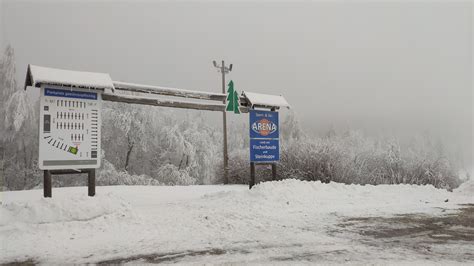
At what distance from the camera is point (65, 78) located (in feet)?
27.5

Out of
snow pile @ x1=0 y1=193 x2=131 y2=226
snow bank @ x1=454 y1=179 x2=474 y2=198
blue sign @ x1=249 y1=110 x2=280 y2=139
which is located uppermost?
blue sign @ x1=249 y1=110 x2=280 y2=139

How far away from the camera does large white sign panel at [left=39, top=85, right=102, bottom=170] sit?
811 cm

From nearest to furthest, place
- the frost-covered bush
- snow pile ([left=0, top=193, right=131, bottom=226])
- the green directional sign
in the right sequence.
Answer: snow pile ([left=0, top=193, right=131, bottom=226])
the green directional sign
the frost-covered bush

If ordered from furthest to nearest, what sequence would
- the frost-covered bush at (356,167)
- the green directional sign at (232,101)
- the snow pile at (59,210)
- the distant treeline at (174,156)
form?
the distant treeline at (174,156) → the frost-covered bush at (356,167) → the green directional sign at (232,101) → the snow pile at (59,210)

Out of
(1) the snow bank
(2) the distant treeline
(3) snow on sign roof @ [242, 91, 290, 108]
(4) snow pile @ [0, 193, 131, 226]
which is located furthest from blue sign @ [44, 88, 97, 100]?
(1) the snow bank

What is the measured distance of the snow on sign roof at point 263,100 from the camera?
12.1 metres

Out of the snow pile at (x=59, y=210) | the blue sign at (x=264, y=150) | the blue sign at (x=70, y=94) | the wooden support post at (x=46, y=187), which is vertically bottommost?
the snow pile at (x=59, y=210)

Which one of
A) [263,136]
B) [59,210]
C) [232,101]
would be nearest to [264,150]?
[263,136]

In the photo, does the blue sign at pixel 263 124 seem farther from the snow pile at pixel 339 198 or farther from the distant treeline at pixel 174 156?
the distant treeline at pixel 174 156

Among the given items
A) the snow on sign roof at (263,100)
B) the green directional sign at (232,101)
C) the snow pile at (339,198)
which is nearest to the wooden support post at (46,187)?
the snow pile at (339,198)

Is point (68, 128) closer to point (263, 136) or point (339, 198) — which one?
point (263, 136)

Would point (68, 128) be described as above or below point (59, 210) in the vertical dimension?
above

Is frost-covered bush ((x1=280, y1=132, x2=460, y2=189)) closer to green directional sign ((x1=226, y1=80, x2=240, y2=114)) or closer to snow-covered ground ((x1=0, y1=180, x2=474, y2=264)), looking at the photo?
green directional sign ((x1=226, y1=80, x2=240, y2=114))

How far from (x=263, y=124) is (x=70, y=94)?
21.5 feet
